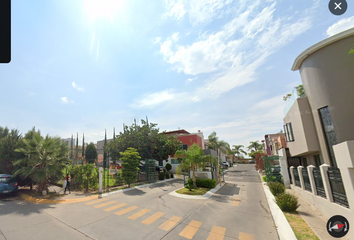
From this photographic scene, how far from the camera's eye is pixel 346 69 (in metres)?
11.0

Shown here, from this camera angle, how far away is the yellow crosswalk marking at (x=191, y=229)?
566 cm

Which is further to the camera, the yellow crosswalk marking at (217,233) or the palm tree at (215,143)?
the palm tree at (215,143)

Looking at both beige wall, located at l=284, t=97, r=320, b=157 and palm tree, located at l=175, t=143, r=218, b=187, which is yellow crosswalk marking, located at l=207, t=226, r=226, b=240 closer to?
palm tree, located at l=175, t=143, r=218, b=187

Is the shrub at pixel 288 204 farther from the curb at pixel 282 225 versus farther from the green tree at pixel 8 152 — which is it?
the green tree at pixel 8 152

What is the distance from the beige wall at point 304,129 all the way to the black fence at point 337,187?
23.1 ft

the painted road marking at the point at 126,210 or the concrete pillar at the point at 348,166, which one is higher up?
the concrete pillar at the point at 348,166

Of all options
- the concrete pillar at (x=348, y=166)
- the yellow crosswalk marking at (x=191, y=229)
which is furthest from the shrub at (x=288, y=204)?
the yellow crosswalk marking at (x=191, y=229)

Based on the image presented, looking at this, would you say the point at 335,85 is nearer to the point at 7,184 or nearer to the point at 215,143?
the point at 7,184

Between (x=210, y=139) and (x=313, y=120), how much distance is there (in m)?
29.0

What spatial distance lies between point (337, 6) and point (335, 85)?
34.4 ft

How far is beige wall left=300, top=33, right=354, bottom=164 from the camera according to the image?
35.6ft

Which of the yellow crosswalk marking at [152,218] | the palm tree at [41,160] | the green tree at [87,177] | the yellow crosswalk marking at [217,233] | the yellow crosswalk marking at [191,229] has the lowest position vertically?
the yellow crosswalk marking at [217,233]

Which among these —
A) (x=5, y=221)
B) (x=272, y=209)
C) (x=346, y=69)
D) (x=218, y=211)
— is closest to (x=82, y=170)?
(x=5, y=221)

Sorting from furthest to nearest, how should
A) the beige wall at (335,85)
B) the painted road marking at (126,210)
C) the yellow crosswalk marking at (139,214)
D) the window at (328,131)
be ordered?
the window at (328,131), the beige wall at (335,85), the painted road marking at (126,210), the yellow crosswalk marking at (139,214)
